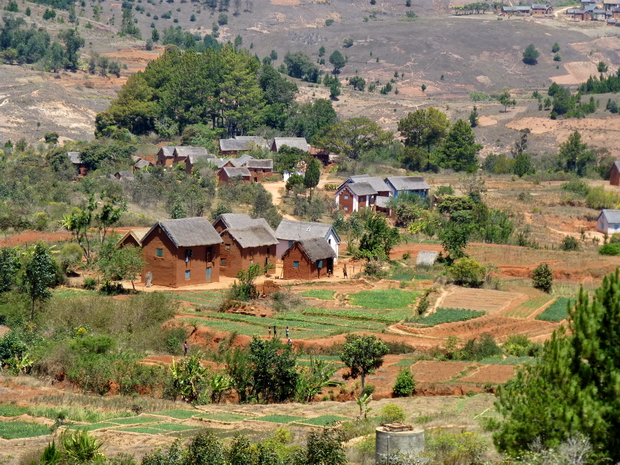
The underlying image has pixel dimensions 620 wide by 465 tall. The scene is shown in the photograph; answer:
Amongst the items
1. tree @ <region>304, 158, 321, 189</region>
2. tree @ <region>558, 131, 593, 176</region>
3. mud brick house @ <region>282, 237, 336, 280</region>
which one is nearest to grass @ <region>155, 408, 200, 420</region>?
mud brick house @ <region>282, 237, 336, 280</region>

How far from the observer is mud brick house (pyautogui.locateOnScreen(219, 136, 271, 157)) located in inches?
3406

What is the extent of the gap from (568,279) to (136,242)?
77.1 feet

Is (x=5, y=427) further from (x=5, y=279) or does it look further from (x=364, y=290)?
(x=364, y=290)

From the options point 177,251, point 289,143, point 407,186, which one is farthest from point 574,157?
point 177,251

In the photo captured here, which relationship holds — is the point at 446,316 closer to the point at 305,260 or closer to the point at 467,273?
the point at 467,273

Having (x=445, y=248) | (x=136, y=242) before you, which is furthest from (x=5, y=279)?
(x=445, y=248)

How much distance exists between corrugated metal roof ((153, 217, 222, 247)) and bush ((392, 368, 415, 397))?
18695mm

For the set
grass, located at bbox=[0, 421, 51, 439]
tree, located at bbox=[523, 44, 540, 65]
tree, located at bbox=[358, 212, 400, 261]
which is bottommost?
tree, located at bbox=[358, 212, 400, 261]

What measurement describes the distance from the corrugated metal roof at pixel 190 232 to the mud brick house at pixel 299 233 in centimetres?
660

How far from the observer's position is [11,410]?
2572 cm

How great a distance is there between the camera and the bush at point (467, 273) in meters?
48.1

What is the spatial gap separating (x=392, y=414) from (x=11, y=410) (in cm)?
1051

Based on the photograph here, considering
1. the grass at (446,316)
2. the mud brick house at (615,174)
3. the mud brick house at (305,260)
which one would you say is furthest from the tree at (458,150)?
the grass at (446,316)

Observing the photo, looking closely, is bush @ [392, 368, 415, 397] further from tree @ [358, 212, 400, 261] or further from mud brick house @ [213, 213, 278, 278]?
tree @ [358, 212, 400, 261]
